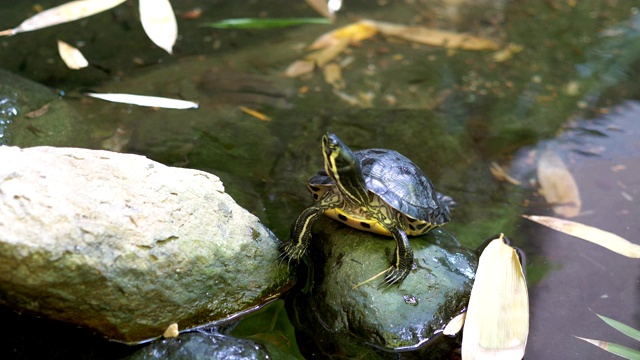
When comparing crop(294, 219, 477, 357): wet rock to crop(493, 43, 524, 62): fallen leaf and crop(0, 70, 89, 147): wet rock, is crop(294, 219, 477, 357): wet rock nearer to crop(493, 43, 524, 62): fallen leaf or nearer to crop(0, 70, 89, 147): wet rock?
crop(0, 70, 89, 147): wet rock

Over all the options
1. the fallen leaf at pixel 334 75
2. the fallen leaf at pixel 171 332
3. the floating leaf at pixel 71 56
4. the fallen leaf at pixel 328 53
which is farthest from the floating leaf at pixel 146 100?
the fallen leaf at pixel 171 332

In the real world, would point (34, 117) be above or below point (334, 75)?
above

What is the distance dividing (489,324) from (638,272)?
1.09 meters

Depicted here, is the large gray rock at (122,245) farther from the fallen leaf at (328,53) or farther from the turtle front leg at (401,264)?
the fallen leaf at (328,53)

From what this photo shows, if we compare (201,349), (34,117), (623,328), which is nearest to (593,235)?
(623,328)

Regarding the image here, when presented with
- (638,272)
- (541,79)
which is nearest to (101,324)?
(638,272)

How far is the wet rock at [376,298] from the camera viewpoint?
288cm

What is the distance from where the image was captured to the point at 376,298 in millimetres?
2900

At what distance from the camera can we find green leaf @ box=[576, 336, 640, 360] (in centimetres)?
287

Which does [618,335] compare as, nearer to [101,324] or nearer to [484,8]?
[101,324]

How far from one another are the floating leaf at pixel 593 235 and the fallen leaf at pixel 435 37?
2.31 metres

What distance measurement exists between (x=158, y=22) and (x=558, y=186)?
2.97 meters

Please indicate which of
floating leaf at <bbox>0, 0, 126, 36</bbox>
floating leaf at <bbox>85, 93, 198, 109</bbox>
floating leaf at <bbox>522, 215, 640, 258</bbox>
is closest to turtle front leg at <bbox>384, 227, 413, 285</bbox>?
floating leaf at <bbox>522, 215, 640, 258</bbox>

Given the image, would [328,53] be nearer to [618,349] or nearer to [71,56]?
[71,56]
